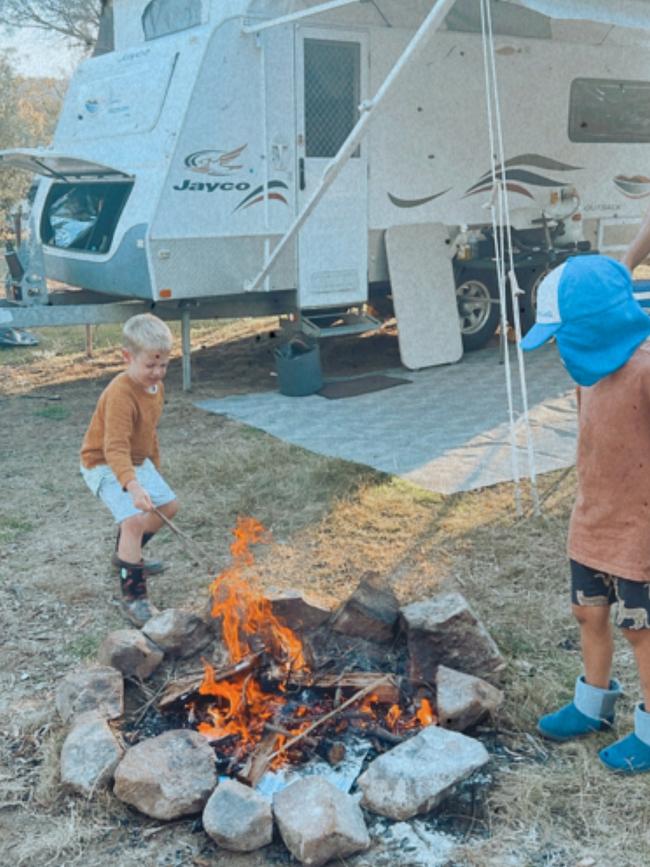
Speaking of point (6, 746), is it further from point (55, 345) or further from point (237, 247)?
point (55, 345)

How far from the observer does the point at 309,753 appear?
10.3ft

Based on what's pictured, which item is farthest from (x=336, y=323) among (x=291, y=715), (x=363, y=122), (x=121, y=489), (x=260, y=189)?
(x=291, y=715)

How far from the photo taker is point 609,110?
1019cm

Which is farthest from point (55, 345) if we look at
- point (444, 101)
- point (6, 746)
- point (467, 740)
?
point (467, 740)

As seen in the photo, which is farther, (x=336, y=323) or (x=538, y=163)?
(x=538, y=163)

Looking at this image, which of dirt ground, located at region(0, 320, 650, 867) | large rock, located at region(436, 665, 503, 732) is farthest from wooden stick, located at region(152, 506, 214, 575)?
large rock, located at region(436, 665, 503, 732)

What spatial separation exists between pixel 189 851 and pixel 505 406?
17.5 feet

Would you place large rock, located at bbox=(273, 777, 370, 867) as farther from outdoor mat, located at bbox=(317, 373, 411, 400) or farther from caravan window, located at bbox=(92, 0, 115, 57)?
caravan window, located at bbox=(92, 0, 115, 57)

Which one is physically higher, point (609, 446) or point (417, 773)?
point (609, 446)

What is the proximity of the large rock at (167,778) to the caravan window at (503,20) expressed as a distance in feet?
23.9

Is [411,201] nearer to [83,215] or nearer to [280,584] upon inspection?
[83,215]

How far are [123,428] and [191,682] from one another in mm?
1110

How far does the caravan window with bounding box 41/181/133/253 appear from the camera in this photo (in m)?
8.10

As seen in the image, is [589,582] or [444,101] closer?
[589,582]
